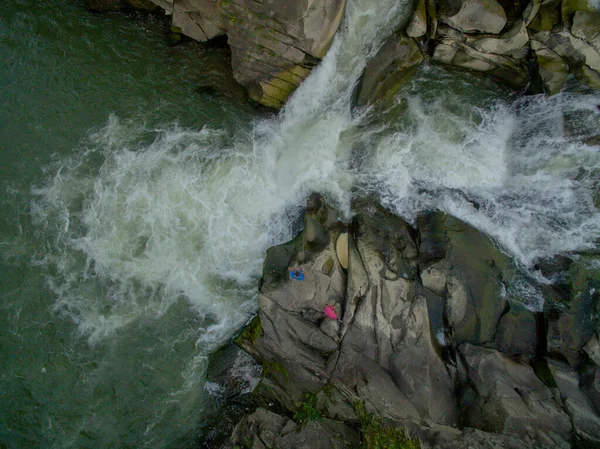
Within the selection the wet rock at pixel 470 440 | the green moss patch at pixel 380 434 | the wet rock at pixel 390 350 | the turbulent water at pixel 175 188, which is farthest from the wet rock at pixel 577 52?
the green moss patch at pixel 380 434

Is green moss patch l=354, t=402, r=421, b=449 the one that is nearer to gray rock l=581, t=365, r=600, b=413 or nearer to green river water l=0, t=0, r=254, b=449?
gray rock l=581, t=365, r=600, b=413

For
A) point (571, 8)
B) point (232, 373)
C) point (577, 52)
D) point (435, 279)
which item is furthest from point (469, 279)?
point (571, 8)

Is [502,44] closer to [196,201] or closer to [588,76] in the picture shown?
[588,76]

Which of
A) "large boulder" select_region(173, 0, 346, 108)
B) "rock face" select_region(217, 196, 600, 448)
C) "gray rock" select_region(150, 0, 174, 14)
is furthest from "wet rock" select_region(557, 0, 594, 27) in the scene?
"gray rock" select_region(150, 0, 174, 14)

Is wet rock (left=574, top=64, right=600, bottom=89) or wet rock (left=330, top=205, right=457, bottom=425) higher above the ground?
wet rock (left=574, top=64, right=600, bottom=89)

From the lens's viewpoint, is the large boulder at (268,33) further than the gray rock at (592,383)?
Yes

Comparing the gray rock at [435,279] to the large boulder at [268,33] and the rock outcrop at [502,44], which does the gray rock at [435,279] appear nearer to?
the rock outcrop at [502,44]

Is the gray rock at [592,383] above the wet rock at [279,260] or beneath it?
above
